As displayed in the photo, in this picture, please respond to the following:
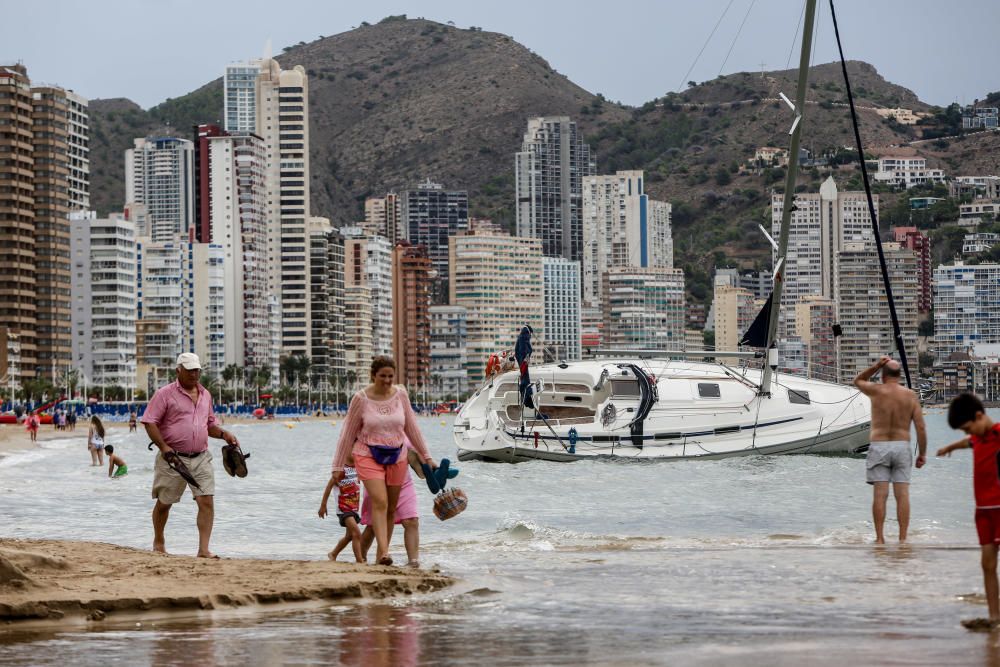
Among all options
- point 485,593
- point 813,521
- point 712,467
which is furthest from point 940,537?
point 712,467

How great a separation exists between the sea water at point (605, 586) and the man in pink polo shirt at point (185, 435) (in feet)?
6.58

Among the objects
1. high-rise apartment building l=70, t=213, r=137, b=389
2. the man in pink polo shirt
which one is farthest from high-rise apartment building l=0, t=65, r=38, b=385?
the man in pink polo shirt

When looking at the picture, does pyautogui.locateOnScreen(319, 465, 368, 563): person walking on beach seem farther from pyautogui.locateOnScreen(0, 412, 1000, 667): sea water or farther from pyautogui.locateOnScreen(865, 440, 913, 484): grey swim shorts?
pyautogui.locateOnScreen(865, 440, 913, 484): grey swim shorts

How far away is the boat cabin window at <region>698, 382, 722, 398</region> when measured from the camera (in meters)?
35.2

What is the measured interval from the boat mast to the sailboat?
0.04 m

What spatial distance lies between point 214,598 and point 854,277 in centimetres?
18722

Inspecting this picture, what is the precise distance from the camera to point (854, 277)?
192125mm

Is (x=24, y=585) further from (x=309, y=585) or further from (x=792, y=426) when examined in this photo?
(x=792, y=426)

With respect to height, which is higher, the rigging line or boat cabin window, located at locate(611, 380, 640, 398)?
the rigging line

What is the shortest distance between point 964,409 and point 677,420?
2601 centimetres

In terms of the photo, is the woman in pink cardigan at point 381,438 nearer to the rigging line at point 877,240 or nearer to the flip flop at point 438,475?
the flip flop at point 438,475

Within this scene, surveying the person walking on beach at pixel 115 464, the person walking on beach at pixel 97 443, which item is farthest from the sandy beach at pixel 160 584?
the person walking on beach at pixel 97 443

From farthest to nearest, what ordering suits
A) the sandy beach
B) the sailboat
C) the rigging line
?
the sailboat → the rigging line → the sandy beach

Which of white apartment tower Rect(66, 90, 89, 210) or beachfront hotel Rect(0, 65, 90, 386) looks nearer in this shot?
beachfront hotel Rect(0, 65, 90, 386)
